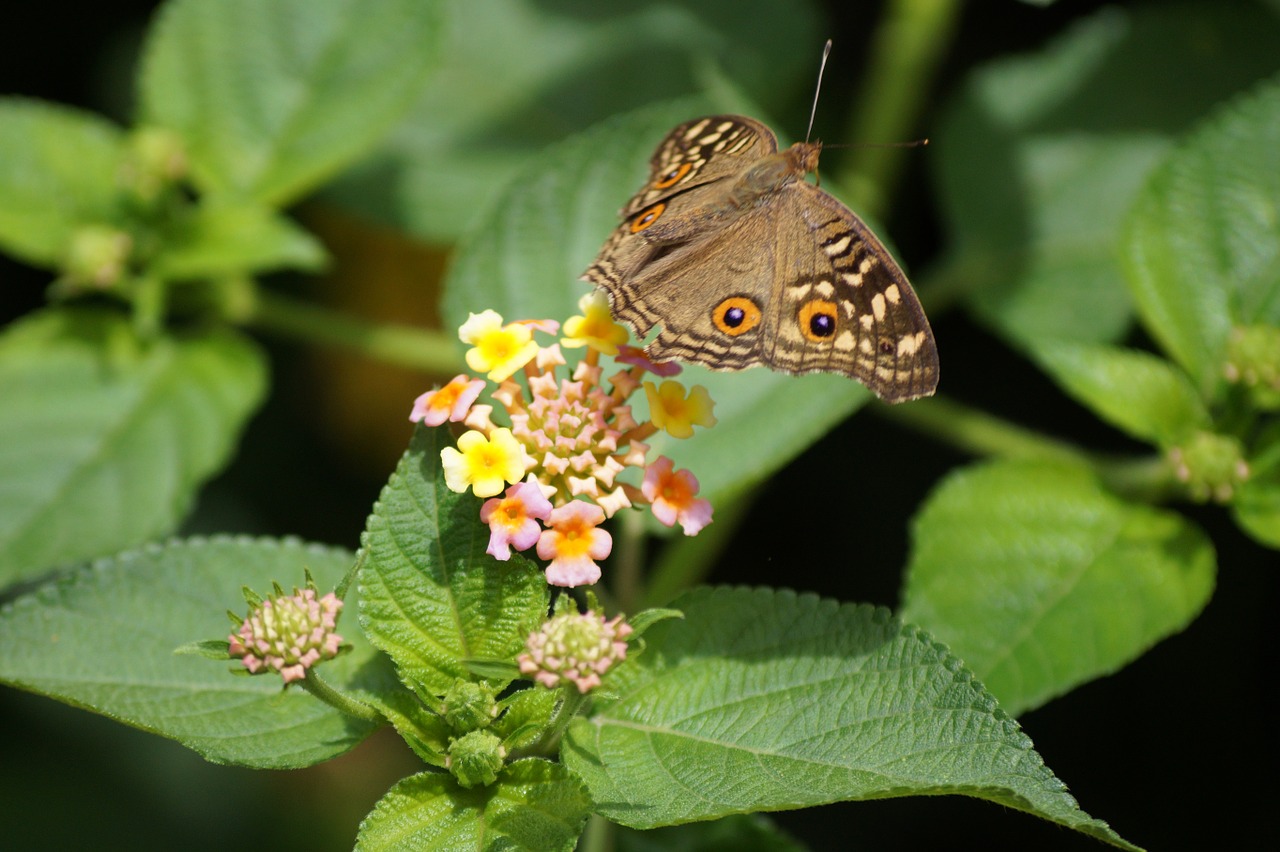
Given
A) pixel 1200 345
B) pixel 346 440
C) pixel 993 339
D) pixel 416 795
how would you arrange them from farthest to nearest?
pixel 346 440 → pixel 993 339 → pixel 1200 345 → pixel 416 795

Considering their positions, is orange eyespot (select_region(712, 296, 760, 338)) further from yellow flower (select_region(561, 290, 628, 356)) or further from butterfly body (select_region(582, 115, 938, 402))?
yellow flower (select_region(561, 290, 628, 356))

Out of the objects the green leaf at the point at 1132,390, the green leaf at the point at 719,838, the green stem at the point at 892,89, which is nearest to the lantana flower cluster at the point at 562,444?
the green leaf at the point at 719,838

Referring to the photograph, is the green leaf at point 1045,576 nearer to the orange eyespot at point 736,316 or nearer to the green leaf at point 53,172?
the orange eyespot at point 736,316

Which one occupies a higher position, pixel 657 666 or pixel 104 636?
pixel 104 636

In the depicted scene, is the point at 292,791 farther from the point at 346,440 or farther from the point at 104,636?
the point at 104,636

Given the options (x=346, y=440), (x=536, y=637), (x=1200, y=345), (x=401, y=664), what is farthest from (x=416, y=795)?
(x=346, y=440)

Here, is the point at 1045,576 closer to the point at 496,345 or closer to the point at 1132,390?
the point at 1132,390

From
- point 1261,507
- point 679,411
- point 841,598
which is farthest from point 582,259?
point 1261,507
